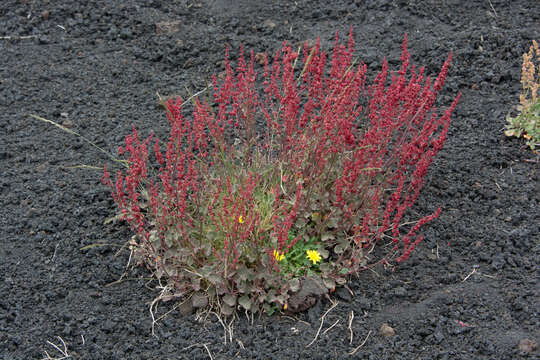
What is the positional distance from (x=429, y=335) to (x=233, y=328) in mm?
1020

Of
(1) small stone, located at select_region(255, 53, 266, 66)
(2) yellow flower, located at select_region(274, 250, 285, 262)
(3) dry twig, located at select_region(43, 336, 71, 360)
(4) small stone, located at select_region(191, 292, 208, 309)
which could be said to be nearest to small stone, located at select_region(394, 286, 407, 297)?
(2) yellow flower, located at select_region(274, 250, 285, 262)

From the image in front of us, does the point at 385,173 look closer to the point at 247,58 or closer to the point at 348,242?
the point at 348,242

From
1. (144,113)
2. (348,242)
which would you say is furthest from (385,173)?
(144,113)

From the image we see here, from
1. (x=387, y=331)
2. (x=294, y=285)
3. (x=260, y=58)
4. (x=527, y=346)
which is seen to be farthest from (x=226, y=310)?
(x=260, y=58)

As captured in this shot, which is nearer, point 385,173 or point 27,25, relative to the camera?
point 385,173

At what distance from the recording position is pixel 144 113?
15.8 ft

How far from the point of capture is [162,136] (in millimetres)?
4547

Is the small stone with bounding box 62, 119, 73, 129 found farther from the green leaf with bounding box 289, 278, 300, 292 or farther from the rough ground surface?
the green leaf with bounding box 289, 278, 300, 292

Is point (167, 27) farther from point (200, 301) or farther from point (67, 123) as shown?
point (200, 301)

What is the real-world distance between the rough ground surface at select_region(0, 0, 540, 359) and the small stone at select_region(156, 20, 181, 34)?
2.0 inches

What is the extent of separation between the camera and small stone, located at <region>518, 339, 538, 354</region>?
3008mm

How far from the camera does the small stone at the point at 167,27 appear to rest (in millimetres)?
5664

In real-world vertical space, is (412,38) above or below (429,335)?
above

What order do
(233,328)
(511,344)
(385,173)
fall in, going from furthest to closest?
(385,173) < (233,328) < (511,344)
